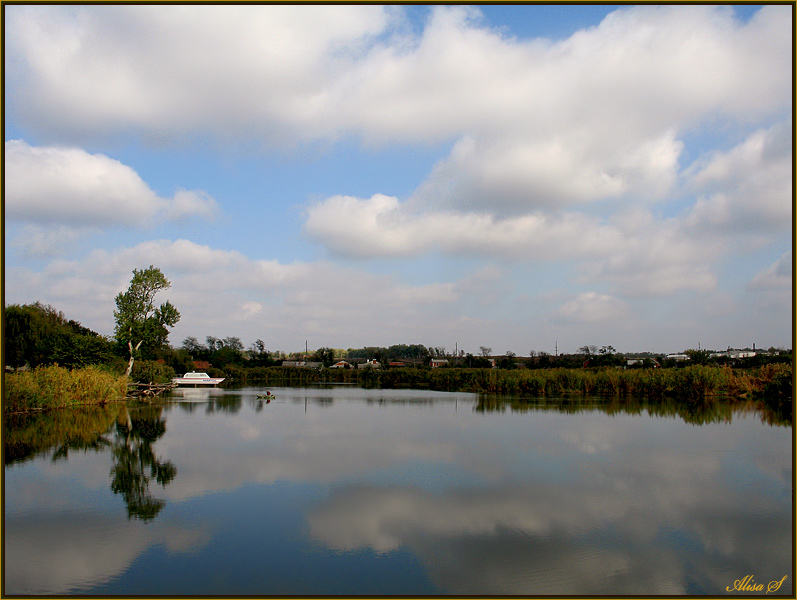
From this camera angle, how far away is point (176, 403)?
1187 inches

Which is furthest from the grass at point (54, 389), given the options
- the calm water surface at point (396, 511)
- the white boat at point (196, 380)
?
the white boat at point (196, 380)

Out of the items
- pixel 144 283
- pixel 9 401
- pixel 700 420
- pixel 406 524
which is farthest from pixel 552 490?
pixel 144 283

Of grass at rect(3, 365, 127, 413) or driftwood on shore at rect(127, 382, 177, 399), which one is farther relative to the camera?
driftwood on shore at rect(127, 382, 177, 399)

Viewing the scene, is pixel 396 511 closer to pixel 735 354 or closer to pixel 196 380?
pixel 196 380

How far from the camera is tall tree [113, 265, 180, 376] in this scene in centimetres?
3916

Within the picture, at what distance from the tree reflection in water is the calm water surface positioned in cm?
7

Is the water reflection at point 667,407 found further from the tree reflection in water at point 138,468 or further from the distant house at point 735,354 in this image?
the distant house at point 735,354

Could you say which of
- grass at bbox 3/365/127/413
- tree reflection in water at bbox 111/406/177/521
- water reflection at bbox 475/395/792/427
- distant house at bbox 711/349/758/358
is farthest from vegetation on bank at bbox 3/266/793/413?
distant house at bbox 711/349/758/358

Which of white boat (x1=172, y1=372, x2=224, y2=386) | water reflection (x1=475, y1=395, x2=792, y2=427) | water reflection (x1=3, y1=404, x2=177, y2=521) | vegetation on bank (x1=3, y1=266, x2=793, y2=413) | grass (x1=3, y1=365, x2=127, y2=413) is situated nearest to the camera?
water reflection (x1=3, y1=404, x2=177, y2=521)

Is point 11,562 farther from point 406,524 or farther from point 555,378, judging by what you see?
point 555,378

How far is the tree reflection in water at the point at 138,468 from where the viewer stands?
943cm

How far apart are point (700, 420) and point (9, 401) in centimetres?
2565

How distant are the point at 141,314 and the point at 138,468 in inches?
1209

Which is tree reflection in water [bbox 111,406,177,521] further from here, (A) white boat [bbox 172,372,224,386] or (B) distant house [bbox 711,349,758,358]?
(B) distant house [bbox 711,349,758,358]
